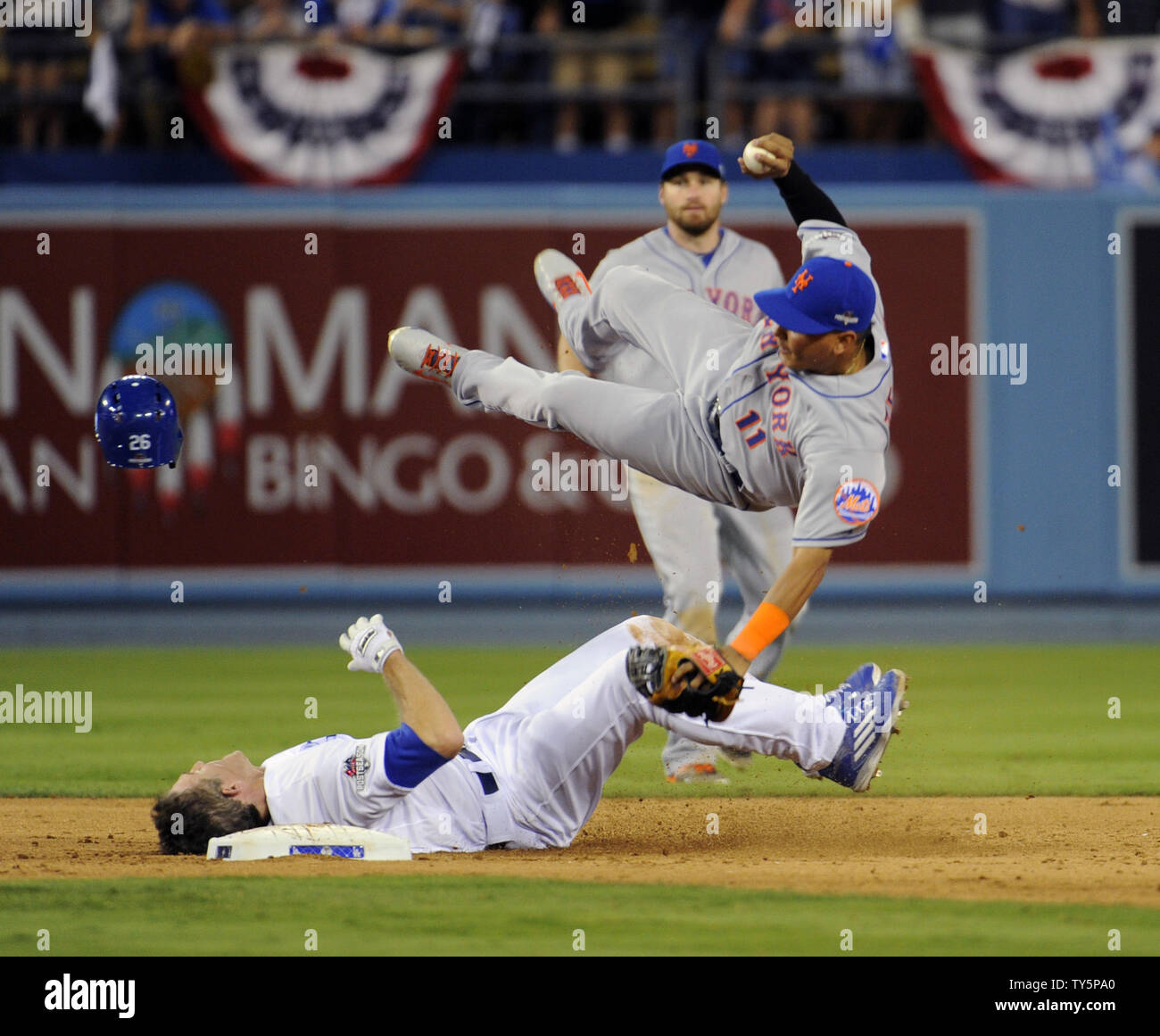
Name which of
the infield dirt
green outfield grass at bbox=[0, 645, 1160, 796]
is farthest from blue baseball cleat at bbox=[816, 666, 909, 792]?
green outfield grass at bbox=[0, 645, 1160, 796]

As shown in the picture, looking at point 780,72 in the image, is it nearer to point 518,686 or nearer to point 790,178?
point 518,686

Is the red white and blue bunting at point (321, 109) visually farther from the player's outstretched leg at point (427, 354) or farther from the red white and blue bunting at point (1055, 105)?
the player's outstretched leg at point (427, 354)

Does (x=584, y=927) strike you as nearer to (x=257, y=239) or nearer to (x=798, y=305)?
(x=798, y=305)

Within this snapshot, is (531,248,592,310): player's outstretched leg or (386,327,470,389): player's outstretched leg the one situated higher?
(531,248,592,310): player's outstretched leg

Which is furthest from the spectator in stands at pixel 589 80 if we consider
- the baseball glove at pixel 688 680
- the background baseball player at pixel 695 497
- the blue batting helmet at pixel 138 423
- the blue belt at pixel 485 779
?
the baseball glove at pixel 688 680

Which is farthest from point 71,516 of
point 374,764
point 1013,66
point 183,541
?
point 374,764

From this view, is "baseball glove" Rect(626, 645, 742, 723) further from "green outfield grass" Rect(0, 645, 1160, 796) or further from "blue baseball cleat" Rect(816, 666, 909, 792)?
"green outfield grass" Rect(0, 645, 1160, 796)
